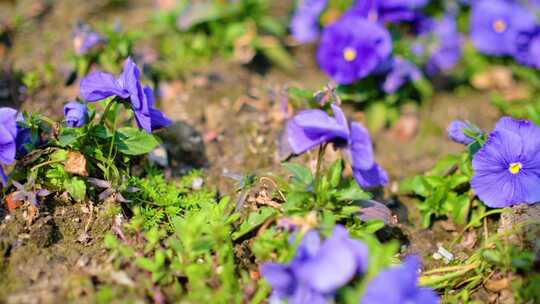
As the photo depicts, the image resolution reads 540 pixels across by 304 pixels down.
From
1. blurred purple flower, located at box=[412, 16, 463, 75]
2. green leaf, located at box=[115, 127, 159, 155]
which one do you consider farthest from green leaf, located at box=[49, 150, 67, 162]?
blurred purple flower, located at box=[412, 16, 463, 75]

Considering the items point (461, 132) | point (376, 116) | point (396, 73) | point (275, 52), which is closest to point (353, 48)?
point (396, 73)

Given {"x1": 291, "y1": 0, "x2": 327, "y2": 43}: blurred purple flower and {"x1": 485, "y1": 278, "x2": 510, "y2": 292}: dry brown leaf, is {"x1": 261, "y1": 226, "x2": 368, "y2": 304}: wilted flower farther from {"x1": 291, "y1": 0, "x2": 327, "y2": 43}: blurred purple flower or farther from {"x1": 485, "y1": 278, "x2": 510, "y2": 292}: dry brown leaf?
{"x1": 291, "y1": 0, "x2": 327, "y2": 43}: blurred purple flower

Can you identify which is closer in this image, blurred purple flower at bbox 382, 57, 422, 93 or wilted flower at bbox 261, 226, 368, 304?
wilted flower at bbox 261, 226, 368, 304

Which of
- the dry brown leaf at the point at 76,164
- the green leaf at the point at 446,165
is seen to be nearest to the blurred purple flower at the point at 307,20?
the green leaf at the point at 446,165

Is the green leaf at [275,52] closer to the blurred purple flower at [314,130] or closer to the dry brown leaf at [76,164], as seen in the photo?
the blurred purple flower at [314,130]

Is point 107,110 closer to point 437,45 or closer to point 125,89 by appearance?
point 125,89

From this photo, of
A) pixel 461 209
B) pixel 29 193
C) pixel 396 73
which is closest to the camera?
pixel 29 193
